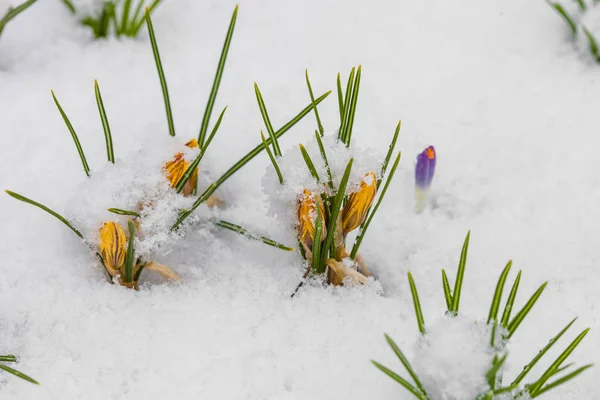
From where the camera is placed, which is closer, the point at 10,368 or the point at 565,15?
the point at 10,368

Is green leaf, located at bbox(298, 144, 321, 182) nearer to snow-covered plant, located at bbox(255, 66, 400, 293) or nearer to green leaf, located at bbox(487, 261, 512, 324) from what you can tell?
snow-covered plant, located at bbox(255, 66, 400, 293)

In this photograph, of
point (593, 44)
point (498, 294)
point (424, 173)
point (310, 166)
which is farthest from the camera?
point (593, 44)

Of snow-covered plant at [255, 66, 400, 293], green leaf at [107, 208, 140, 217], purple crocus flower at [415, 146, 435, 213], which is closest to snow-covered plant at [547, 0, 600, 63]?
purple crocus flower at [415, 146, 435, 213]

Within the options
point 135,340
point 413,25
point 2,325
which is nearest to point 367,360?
point 135,340

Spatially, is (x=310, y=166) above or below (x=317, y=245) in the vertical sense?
above

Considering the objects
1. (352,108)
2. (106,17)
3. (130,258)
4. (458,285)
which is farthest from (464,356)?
(106,17)

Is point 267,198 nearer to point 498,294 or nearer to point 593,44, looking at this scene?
point 498,294
